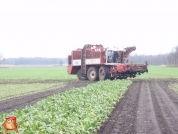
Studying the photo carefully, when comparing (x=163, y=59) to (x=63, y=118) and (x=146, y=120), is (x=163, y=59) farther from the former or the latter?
(x=63, y=118)

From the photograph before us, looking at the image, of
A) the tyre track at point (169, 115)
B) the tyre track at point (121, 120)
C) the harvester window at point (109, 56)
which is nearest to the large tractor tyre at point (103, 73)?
the harvester window at point (109, 56)

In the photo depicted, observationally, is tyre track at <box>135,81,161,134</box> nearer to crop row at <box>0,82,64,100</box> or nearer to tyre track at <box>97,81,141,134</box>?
tyre track at <box>97,81,141,134</box>

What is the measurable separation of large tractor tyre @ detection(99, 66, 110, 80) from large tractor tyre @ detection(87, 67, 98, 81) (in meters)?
0.49

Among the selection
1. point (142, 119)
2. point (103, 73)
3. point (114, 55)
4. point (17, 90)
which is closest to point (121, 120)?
point (142, 119)

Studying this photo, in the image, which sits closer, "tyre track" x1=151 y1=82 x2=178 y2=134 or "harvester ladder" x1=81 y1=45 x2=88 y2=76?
"tyre track" x1=151 y1=82 x2=178 y2=134

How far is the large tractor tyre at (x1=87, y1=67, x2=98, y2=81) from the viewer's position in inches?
1268

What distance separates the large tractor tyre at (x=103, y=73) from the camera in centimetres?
3095

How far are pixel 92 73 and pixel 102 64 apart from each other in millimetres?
1739

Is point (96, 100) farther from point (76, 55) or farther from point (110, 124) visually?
point (76, 55)

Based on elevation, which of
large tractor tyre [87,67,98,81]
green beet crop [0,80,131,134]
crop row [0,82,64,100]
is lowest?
crop row [0,82,64,100]

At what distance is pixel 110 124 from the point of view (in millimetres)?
10867

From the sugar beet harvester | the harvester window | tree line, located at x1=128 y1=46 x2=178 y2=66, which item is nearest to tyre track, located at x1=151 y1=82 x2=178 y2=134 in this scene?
the sugar beet harvester

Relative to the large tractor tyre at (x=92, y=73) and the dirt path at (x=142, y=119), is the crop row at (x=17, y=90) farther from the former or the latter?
the dirt path at (x=142, y=119)

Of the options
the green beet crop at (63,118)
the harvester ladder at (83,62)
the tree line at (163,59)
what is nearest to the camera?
the green beet crop at (63,118)
